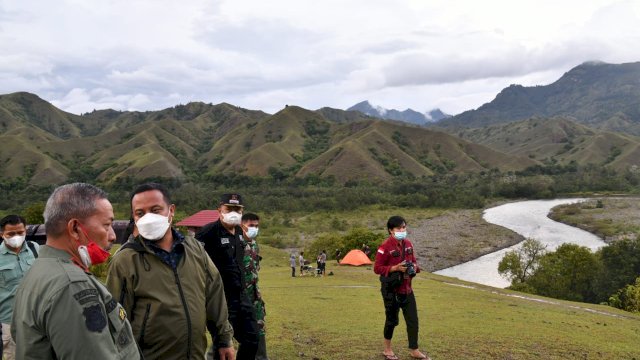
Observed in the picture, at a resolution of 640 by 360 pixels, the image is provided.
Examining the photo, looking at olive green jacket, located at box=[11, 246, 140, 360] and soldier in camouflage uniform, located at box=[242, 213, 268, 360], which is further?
soldier in camouflage uniform, located at box=[242, 213, 268, 360]

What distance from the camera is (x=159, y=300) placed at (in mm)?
3699

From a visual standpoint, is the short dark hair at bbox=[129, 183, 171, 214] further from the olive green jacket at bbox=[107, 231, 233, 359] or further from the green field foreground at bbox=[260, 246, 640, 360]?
the green field foreground at bbox=[260, 246, 640, 360]

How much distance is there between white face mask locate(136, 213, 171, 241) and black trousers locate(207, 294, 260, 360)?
1611 mm

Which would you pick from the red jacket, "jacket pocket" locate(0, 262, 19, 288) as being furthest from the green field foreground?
"jacket pocket" locate(0, 262, 19, 288)

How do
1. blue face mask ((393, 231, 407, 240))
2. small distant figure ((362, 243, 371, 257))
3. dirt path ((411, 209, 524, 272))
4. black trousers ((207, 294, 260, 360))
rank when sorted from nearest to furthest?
black trousers ((207, 294, 260, 360)) → blue face mask ((393, 231, 407, 240)) → small distant figure ((362, 243, 371, 257)) → dirt path ((411, 209, 524, 272))

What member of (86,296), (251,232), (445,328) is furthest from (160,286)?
(445,328)

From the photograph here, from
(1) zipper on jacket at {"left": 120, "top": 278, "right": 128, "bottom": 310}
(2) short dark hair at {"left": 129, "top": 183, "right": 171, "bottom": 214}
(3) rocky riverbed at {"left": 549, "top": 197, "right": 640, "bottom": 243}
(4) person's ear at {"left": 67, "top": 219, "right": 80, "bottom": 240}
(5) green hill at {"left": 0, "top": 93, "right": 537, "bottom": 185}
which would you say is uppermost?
(5) green hill at {"left": 0, "top": 93, "right": 537, "bottom": 185}

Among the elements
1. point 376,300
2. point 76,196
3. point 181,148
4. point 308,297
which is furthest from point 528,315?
point 181,148

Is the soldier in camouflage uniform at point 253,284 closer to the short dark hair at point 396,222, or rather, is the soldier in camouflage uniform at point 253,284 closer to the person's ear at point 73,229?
the short dark hair at point 396,222

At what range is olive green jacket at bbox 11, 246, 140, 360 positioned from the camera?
2.42 metres

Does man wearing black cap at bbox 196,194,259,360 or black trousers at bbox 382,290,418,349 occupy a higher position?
man wearing black cap at bbox 196,194,259,360

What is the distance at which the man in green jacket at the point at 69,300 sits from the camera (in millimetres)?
2422

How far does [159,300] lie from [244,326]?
167 centimetres

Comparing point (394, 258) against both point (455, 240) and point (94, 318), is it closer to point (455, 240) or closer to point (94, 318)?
point (94, 318)
